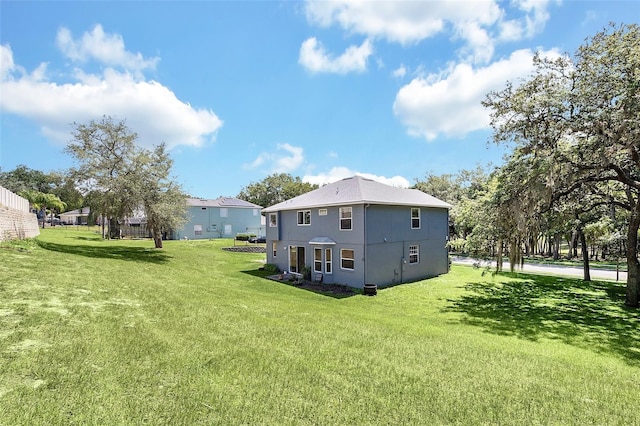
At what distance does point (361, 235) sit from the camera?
16453mm

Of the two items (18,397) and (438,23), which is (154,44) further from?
(18,397)

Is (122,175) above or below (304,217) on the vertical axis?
above

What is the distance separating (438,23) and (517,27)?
9.88ft

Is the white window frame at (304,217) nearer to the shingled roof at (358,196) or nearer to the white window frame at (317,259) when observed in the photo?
the shingled roof at (358,196)

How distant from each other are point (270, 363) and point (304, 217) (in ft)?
49.0

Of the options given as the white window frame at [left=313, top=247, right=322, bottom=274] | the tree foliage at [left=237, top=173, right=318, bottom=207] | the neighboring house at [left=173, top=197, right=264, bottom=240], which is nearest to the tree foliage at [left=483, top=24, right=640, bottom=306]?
the white window frame at [left=313, top=247, right=322, bottom=274]

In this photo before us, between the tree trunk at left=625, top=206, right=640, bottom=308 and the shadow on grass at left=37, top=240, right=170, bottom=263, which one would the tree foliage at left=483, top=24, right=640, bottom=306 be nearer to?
the tree trunk at left=625, top=206, right=640, bottom=308

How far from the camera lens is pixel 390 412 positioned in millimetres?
4203

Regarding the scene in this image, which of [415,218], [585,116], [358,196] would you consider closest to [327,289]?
[358,196]

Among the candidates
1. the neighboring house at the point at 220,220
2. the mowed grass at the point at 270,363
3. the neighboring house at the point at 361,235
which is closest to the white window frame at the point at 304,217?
the neighboring house at the point at 361,235

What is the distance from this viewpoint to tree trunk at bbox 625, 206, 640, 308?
12469 mm

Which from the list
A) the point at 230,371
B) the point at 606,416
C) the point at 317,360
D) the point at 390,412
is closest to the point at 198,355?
the point at 230,371

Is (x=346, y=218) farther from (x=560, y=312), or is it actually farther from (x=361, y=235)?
(x=560, y=312)

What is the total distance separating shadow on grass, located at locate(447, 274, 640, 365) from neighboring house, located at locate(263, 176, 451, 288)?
365 centimetres
